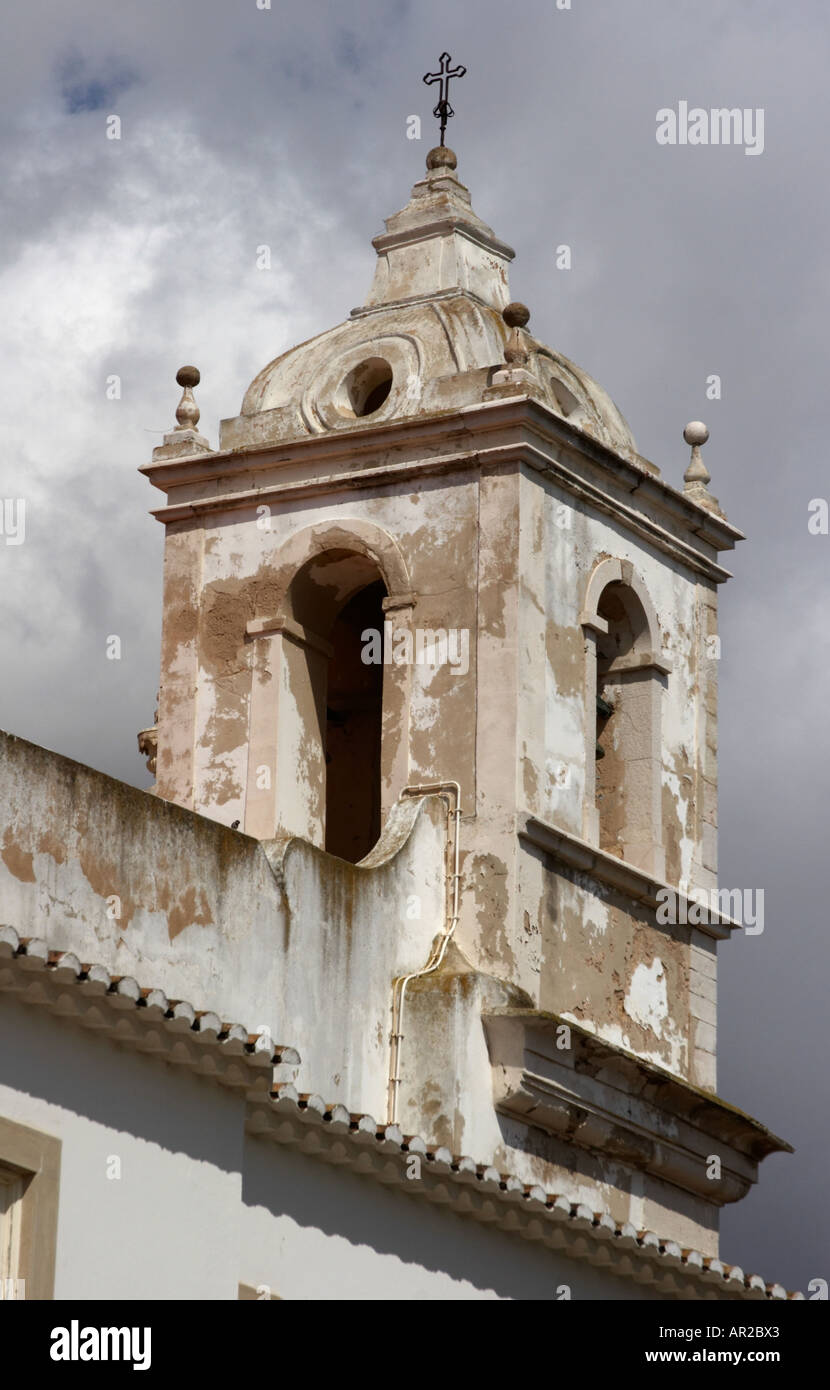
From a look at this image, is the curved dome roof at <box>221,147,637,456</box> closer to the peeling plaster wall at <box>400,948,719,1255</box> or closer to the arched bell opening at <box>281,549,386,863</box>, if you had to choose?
the arched bell opening at <box>281,549,386,863</box>

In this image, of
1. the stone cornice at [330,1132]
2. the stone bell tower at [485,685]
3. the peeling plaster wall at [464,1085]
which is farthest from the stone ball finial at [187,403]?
the stone cornice at [330,1132]

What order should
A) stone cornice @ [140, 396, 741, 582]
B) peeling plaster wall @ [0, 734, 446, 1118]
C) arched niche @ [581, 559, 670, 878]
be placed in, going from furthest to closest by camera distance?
1. arched niche @ [581, 559, 670, 878]
2. stone cornice @ [140, 396, 741, 582]
3. peeling plaster wall @ [0, 734, 446, 1118]

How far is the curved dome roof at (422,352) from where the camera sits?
64.1 feet

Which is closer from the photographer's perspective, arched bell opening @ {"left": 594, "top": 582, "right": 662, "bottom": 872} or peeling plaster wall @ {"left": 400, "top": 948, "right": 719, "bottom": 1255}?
peeling plaster wall @ {"left": 400, "top": 948, "right": 719, "bottom": 1255}

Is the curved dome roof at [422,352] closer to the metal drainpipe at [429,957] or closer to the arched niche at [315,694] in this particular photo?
the arched niche at [315,694]

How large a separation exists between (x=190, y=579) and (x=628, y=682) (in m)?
2.67

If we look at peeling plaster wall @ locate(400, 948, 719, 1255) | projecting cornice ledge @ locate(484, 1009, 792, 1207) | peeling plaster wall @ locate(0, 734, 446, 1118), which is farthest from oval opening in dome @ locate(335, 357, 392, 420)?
projecting cornice ledge @ locate(484, 1009, 792, 1207)

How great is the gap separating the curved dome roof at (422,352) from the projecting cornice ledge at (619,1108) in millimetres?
3689

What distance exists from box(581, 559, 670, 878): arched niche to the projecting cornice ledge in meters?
1.42

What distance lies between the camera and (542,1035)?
705 inches

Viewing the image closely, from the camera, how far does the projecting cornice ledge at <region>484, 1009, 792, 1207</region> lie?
17.8m

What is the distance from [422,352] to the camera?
1962cm

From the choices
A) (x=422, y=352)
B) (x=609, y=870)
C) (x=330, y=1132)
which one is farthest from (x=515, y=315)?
(x=330, y=1132)
